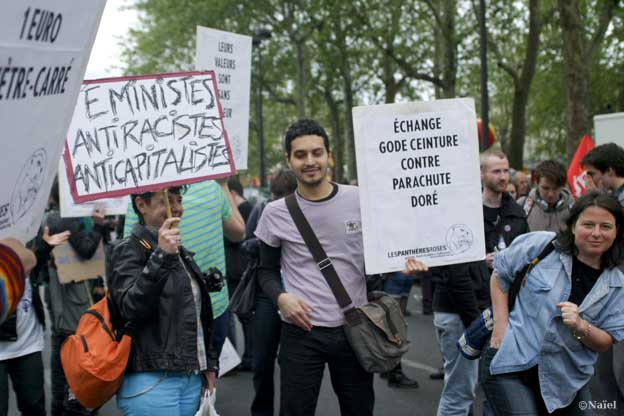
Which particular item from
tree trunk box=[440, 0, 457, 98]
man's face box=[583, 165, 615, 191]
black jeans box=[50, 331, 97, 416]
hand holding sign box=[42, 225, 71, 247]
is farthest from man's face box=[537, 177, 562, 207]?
tree trunk box=[440, 0, 457, 98]

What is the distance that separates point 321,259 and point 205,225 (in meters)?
1.40

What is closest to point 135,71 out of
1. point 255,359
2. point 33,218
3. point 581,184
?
point 581,184

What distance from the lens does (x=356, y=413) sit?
3494mm

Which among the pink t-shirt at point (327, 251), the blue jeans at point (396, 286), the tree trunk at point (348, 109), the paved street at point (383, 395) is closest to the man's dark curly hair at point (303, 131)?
the pink t-shirt at point (327, 251)

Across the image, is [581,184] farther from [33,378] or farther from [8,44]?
[8,44]

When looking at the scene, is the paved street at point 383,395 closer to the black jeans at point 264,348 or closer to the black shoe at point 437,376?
the black shoe at point 437,376

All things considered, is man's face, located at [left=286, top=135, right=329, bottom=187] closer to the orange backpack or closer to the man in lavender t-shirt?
the man in lavender t-shirt

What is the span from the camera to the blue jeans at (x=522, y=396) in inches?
128

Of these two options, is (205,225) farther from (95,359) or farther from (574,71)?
(574,71)

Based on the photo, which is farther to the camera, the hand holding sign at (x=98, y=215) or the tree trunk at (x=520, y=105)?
the tree trunk at (x=520, y=105)

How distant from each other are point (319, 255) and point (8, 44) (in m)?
2.16

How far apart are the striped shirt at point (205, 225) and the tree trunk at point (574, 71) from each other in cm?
995

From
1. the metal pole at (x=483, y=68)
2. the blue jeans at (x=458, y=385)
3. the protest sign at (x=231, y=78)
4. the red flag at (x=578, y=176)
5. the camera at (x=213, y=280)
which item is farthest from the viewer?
the metal pole at (x=483, y=68)

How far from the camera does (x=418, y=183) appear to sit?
11.2 feet
